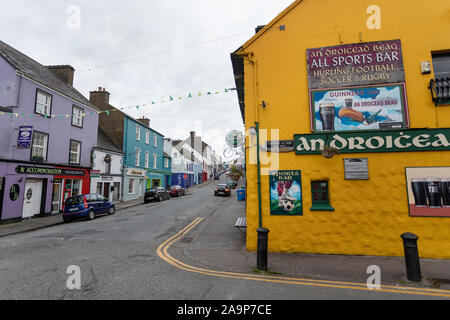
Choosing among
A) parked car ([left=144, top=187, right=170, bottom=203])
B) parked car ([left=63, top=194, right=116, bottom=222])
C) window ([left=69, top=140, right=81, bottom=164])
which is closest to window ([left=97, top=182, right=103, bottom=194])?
window ([left=69, top=140, right=81, bottom=164])

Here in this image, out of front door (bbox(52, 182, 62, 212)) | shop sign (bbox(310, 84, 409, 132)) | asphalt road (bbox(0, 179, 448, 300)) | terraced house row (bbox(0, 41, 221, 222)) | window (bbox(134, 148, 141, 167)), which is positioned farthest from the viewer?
window (bbox(134, 148, 141, 167))

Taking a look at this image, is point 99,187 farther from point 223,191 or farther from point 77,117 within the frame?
point 223,191

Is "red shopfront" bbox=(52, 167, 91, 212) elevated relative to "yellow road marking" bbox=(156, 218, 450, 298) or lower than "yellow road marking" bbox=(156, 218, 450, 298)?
elevated

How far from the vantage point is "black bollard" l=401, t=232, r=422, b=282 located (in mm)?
5047

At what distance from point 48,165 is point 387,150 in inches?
771

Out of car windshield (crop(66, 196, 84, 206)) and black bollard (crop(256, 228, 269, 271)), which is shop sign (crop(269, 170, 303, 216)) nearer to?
black bollard (crop(256, 228, 269, 271))

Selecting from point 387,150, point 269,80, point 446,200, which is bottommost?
point 446,200

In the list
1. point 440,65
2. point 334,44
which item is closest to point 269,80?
point 334,44

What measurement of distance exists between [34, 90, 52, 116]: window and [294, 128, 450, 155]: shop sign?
17207 millimetres

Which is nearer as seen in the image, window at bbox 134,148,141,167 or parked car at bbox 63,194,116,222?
parked car at bbox 63,194,116,222

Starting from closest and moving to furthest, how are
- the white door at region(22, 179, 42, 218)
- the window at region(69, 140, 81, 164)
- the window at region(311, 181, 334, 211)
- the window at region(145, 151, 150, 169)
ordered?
1. the window at region(311, 181, 334, 211)
2. the white door at region(22, 179, 42, 218)
3. the window at region(69, 140, 81, 164)
4. the window at region(145, 151, 150, 169)

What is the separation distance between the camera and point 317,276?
538 cm

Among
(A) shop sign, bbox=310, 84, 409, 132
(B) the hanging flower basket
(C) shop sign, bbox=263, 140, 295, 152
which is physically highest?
(A) shop sign, bbox=310, 84, 409, 132
